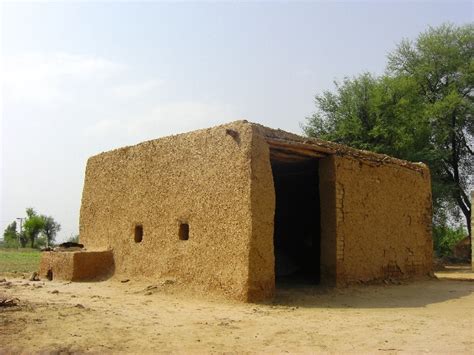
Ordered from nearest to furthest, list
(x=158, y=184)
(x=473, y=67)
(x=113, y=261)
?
(x=158, y=184), (x=113, y=261), (x=473, y=67)

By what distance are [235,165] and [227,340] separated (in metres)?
3.50

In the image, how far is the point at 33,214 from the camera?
4616 centimetres

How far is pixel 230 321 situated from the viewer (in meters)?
6.29

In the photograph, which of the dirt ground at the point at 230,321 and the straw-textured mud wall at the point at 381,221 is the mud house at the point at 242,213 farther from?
the dirt ground at the point at 230,321

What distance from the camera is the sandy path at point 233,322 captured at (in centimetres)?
508

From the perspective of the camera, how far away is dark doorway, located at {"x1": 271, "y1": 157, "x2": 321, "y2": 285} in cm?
1255

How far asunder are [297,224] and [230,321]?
738cm

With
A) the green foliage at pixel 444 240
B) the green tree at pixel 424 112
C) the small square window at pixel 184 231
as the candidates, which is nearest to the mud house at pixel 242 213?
the small square window at pixel 184 231

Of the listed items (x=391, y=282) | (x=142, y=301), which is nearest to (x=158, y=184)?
(x=142, y=301)

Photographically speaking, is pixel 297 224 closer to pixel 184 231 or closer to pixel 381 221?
pixel 381 221

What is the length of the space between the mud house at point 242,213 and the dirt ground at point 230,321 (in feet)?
1.85

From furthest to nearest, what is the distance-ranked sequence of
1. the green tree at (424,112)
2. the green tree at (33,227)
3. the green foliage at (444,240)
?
the green tree at (33,227)
the green foliage at (444,240)
the green tree at (424,112)

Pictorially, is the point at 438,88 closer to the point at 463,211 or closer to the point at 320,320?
the point at 463,211

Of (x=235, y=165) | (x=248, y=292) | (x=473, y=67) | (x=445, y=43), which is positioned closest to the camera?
(x=248, y=292)
